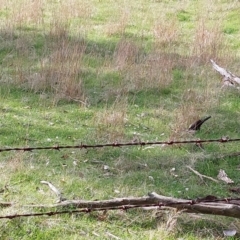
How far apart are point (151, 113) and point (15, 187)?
2.70m

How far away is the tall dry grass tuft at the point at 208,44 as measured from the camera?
9.41 meters

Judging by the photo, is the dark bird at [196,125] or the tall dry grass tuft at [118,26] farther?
the tall dry grass tuft at [118,26]

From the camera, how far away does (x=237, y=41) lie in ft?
35.1

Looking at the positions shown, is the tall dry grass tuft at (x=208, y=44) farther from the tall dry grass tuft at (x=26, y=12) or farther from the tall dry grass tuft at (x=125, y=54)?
the tall dry grass tuft at (x=26, y=12)

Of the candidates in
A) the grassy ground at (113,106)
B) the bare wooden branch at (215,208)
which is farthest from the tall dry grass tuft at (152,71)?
the bare wooden branch at (215,208)

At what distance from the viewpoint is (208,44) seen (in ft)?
32.0

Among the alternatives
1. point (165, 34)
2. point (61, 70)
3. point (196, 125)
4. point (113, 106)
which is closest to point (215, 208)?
point (196, 125)

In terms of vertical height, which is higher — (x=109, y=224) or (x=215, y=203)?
(x=215, y=203)

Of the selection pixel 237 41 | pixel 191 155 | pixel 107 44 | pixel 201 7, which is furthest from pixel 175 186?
pixel 201 7

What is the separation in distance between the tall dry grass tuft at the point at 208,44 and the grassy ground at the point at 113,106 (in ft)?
0.09

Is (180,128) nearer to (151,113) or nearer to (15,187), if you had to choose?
(151,113)

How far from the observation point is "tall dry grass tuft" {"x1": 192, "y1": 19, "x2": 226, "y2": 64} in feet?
30.9

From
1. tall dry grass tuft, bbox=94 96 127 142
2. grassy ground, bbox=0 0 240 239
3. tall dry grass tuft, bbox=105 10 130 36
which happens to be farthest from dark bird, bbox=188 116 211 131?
tall dry grass tuft, bbox=105 10 130 36

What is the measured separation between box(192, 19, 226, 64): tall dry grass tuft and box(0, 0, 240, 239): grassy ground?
0.03 m
